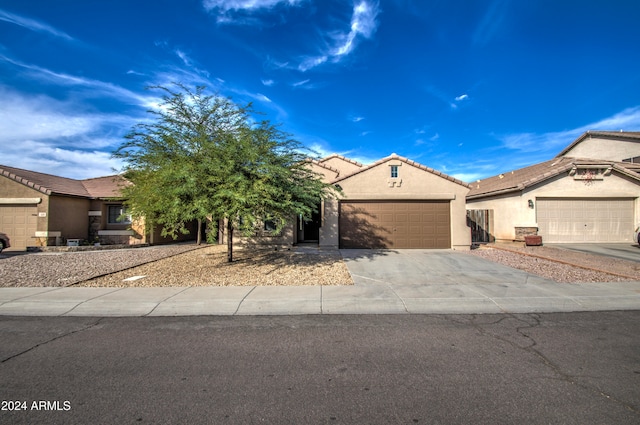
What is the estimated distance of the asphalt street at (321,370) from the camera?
2.97 m

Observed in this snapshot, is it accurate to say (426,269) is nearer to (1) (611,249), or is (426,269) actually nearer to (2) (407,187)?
(2) (407,187)

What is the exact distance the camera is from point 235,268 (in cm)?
1038

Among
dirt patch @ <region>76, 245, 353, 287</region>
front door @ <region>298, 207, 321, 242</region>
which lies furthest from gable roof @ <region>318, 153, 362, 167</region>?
dirt patch @ <region>76, 245, 353, 287</region>

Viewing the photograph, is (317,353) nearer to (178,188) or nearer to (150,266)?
(178,188)

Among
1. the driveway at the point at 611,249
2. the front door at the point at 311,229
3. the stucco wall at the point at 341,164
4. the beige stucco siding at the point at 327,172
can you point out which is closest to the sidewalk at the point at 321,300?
the driveway at the point at 611,249

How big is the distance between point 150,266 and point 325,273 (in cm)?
636

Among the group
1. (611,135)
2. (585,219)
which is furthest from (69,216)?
(611,135)

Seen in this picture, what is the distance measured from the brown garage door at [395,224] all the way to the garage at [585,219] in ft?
19.8

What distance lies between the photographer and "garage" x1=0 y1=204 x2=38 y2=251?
1672 centimetres

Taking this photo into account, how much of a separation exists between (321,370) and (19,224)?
2097 cm

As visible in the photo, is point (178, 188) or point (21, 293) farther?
point (178, 188)

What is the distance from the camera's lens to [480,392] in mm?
3307

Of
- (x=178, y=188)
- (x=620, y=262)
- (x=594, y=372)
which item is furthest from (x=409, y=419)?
(x=620, y=262)

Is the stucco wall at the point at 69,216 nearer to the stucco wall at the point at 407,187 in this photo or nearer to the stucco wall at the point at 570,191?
the stucco wall at the point at 407,187
